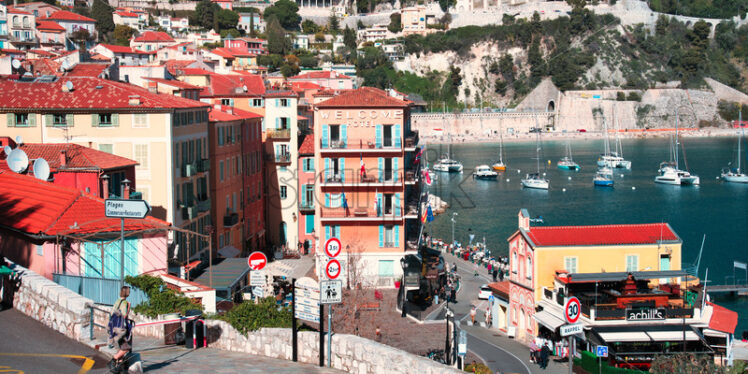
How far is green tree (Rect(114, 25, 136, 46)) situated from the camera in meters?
145

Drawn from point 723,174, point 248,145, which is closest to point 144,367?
point 248,145

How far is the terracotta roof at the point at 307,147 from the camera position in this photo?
161ft

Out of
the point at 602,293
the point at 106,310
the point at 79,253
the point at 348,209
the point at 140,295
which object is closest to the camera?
the point at 106,310

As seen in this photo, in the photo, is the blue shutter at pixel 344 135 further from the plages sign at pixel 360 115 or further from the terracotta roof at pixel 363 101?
the terracotta roof at pixel 363 101

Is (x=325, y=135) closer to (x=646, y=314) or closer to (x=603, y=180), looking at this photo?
(x=646, y=314)

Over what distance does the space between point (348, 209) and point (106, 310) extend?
1057 inches

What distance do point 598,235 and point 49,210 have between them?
69.8 ft

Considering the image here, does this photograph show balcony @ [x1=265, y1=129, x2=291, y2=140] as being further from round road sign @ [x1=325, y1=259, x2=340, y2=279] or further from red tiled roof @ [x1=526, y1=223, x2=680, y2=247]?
round road sign @ [x1=325, y1=259, x2=340, y2=279]

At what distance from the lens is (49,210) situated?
877 inches

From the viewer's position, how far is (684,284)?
117 feet

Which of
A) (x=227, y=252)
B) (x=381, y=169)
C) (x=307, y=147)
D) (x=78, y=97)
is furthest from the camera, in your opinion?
(x=307, y=147)

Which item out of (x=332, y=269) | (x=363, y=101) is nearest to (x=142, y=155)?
(x=363, y=101)

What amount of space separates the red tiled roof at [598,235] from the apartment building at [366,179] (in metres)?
8.11

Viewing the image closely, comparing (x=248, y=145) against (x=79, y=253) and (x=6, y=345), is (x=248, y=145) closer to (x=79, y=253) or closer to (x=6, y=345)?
(x=79, y=253)
